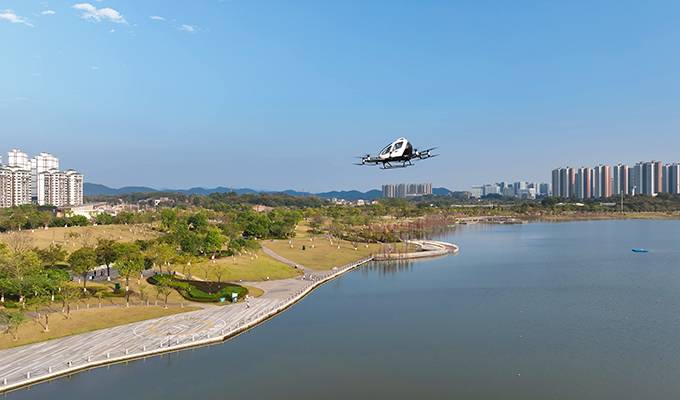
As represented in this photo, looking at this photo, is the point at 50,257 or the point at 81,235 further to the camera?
the point at 81,235

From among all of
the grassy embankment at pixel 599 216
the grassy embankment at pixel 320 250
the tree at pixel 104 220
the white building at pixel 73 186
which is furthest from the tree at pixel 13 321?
the grassy embankment at pixel 599 216

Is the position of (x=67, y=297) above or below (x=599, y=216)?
below

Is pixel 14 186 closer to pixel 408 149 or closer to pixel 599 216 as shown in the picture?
pixel 408 149

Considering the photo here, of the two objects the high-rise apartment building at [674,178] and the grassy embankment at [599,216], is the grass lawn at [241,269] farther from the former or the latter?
the high-rise apartment building at [674,178]

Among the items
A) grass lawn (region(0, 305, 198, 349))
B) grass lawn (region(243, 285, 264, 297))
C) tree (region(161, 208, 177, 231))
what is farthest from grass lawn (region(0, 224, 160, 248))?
grass lawn (region(0, 305, 198, 349))

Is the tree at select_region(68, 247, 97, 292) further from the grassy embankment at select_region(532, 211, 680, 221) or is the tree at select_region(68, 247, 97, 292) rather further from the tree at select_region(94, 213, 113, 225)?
the grassy embankment at select_region(532, 211, 680, 221)

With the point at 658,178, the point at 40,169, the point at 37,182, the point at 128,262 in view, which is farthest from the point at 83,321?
the point at 658,178

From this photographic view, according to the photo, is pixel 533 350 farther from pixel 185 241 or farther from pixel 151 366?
pixel 185 241
